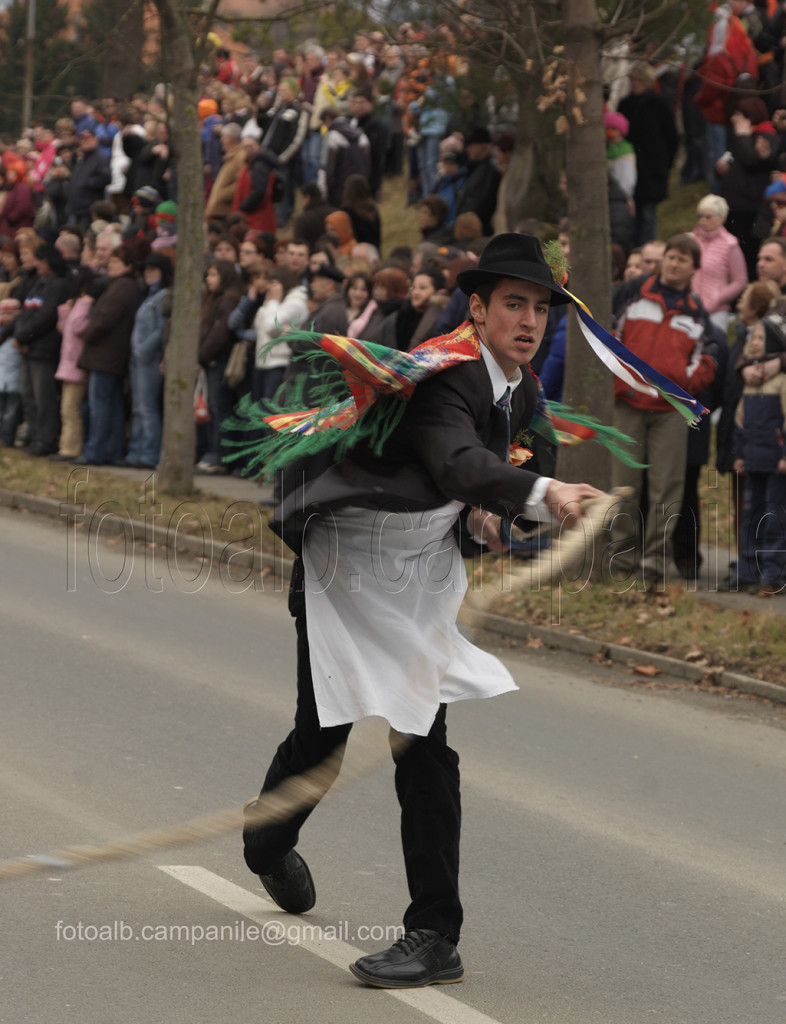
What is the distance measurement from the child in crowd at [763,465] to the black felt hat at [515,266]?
638 cm

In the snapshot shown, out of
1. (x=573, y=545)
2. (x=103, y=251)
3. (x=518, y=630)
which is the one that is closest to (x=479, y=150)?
(x=103, y=251)

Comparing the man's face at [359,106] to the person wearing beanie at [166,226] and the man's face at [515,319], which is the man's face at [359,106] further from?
the man's face at [515,319]

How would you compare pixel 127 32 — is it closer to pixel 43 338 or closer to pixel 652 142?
pixel 43 338

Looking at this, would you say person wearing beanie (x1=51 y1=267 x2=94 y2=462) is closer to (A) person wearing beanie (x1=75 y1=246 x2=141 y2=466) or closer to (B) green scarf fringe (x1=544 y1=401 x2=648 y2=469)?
(A) person wearing beanie (x1=75 y1=246 x2=141 y2=466)

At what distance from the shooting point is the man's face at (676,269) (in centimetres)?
1052

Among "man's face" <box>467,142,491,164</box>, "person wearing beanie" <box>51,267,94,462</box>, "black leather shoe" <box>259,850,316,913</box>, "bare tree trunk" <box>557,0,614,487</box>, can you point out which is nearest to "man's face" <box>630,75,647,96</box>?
"man's face" <box>467,142,491,164</box>

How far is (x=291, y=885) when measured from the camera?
498 cm

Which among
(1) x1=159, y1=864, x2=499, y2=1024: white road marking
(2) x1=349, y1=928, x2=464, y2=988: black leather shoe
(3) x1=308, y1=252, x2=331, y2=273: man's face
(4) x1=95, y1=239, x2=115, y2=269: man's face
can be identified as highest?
(4) x1=95, y1=239, x2=115, y2=269: man's face


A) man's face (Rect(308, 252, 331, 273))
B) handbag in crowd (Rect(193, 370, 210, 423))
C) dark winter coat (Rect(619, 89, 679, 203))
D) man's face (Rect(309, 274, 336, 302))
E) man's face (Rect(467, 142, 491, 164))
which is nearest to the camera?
man's face (Rect(309, 274, 336, 302))

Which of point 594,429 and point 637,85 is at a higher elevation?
point 637,85

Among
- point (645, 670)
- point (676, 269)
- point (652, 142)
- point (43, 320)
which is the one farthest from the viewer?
point (43, 320)

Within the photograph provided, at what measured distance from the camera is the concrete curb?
8898mm

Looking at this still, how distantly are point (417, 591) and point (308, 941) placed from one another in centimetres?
123

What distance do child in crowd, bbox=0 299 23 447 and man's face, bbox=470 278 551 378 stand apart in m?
14.2
